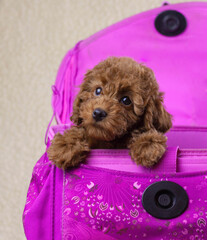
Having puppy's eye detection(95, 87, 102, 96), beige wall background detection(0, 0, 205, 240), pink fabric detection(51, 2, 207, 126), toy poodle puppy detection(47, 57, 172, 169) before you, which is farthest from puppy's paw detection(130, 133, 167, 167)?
beige wall background detection(0, 0, 205, 240)

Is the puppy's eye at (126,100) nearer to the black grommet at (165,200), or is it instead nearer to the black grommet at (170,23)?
the black grommet at (165,200)

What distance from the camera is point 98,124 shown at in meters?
0.66

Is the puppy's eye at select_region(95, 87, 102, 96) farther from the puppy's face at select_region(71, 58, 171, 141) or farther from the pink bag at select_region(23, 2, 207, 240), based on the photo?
the pink bag at select_region(23, 2, 207, 240)

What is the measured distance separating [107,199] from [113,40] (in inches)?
18.9

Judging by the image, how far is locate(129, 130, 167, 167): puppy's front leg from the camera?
65 cm

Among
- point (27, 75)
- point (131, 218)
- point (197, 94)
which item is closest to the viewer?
point (131, 218)

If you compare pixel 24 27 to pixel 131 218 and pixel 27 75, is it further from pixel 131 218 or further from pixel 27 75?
pixel 131 218

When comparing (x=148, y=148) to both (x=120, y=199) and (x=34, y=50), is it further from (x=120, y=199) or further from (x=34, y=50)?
(x=34, y=50)

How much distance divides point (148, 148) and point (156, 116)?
3.0 inches

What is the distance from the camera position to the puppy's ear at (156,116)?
27.6 inches

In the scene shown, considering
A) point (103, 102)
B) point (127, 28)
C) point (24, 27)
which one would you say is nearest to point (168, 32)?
point (127, 28)

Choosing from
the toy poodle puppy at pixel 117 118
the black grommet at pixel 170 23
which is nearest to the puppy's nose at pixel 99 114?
the toy poodle puppy at pixel 117 118

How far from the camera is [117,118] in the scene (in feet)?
2.20

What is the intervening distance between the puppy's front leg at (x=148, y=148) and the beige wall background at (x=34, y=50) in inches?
27.7
